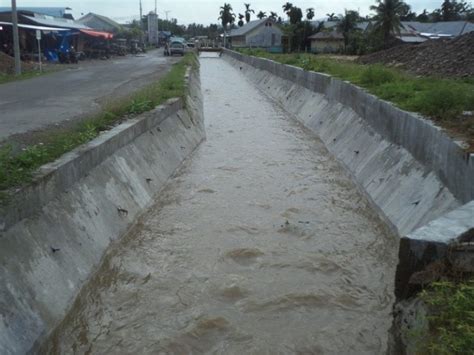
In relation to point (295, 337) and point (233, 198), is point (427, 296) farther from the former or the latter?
point (233, 198)

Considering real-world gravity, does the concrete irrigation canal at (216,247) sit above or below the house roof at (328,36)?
below

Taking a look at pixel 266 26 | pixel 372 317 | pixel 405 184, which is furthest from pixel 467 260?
pixel 266 26

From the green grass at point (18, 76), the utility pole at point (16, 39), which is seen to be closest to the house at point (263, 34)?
the green grass at point (18, 76)

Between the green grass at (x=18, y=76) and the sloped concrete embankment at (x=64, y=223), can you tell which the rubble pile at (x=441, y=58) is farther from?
the green grass at (x=18, y=76)

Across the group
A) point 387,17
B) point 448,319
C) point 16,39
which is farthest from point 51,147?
point 387,17

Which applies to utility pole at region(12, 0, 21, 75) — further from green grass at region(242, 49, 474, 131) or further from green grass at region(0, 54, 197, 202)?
green grass at region(242, 49, 474, 131)

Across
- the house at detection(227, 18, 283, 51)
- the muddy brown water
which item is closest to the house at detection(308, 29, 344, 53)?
the house at detection(227, 18, 283, 51)

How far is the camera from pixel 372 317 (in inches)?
227

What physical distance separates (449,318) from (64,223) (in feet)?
14.0

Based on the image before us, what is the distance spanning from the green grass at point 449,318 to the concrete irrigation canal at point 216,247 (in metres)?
0.34

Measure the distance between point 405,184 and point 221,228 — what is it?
9.85 feet

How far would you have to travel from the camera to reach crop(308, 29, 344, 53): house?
76.2 m

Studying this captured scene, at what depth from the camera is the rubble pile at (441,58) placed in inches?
788

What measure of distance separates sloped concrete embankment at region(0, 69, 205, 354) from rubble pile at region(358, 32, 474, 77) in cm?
1337
